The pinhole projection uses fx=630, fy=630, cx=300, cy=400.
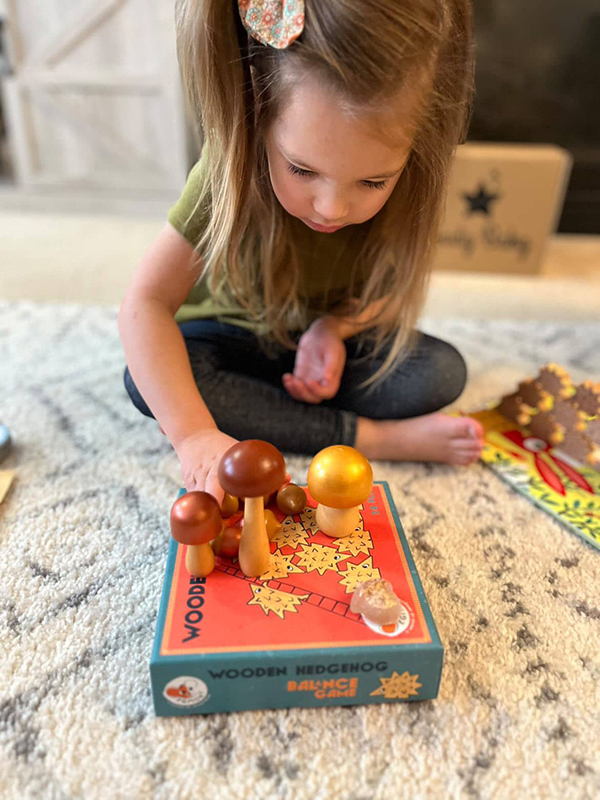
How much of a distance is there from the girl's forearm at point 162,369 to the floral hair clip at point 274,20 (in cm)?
32

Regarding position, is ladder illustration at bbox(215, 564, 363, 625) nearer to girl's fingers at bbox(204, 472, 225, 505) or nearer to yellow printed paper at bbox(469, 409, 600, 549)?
girl's fingers at bbox(204, 472, 225, 505)

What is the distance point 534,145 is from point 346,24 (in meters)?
1.59

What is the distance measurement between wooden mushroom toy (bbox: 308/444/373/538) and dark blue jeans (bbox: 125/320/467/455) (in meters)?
0.27

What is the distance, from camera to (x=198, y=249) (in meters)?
0.76

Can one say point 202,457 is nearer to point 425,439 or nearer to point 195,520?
point 195,520

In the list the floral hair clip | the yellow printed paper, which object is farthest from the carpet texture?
the floral hair clip

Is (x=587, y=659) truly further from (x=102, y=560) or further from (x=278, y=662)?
(x=102, y=560)

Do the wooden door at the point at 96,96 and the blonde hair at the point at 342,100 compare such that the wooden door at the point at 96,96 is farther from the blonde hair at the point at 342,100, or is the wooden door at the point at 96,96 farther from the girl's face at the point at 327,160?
the girl's face at the point at 327,160

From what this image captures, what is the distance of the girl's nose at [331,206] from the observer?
577 mm

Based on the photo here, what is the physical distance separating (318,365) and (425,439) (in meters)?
0.18

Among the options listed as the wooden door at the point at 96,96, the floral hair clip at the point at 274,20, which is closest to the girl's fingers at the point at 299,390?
the floral hair clip at the point at 274,20

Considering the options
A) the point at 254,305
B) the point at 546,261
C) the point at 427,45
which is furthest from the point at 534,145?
the point at 427,45

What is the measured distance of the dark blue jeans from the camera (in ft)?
2.77

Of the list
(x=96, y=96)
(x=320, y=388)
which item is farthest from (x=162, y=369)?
(x=96, y=96)
